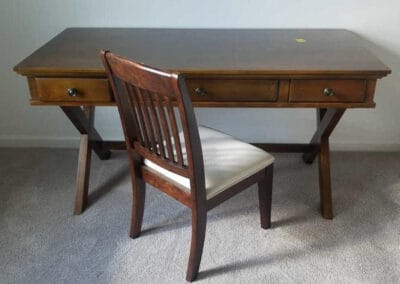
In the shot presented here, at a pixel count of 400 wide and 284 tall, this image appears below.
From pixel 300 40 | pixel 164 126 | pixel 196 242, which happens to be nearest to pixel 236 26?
pixel 300 40

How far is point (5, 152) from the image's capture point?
2.28 m

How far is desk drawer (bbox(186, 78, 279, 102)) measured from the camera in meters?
1.40

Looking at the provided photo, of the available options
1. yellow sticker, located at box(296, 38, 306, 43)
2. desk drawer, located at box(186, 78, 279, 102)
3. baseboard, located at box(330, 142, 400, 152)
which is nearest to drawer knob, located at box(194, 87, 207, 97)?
desk drawer, located at box(186, 78, 279, 102)

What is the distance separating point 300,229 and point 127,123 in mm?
873

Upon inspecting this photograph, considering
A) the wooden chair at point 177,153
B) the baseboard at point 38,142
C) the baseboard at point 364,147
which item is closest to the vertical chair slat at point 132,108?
the wooden chair at point 177,153

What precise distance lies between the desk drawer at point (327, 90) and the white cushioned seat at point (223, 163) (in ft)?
0.82

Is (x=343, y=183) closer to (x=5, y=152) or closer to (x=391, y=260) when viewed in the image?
→ (x=391, y=260)

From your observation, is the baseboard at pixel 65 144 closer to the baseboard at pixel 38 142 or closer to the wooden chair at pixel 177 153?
the baseboard at pixel 38 142

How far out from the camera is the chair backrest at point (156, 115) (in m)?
1.07

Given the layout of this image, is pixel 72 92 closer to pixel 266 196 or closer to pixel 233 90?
pixel 233 90

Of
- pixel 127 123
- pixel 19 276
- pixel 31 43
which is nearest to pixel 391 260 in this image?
pixel 127 123

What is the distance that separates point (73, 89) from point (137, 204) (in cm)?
50

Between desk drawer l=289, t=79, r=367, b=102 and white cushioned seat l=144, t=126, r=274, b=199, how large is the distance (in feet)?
0.82

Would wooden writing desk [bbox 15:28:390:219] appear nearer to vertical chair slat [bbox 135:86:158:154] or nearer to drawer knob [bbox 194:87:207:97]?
drawer knob [bbox 194:87:207:97]
